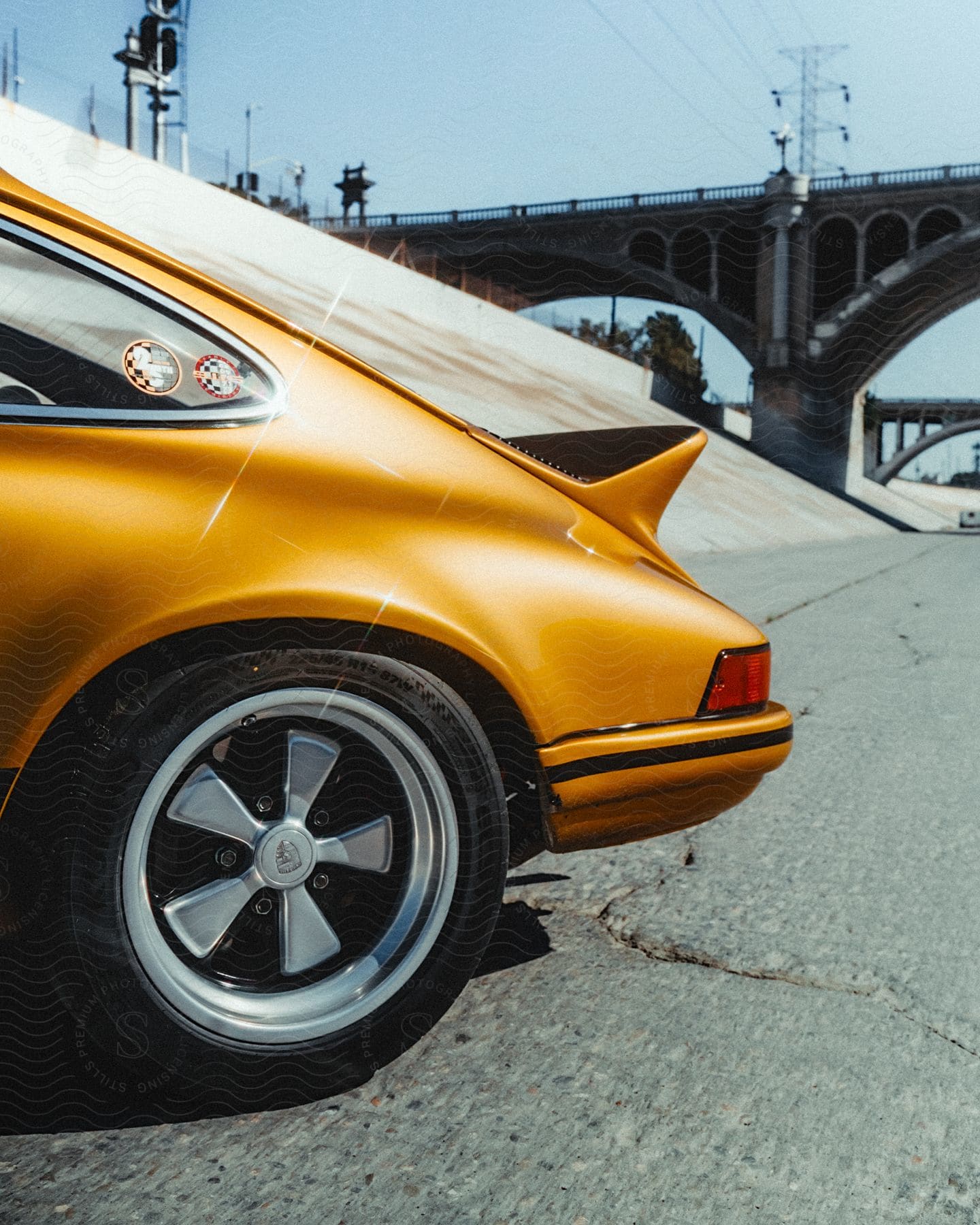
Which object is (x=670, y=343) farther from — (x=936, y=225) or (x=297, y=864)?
(x=297, y=864)

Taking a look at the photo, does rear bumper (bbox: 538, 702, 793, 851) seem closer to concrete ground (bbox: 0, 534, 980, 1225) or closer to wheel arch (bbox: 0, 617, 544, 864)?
wheel arch (bbox: 0, 617, 544, 864)

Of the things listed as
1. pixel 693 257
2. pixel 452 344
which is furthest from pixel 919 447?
pixel 452 344

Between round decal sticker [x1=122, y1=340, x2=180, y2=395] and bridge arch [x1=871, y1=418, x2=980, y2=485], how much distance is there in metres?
68.5

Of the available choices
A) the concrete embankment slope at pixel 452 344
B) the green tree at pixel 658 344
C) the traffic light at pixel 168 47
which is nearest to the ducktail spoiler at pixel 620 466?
the traffic light at pixel 168 47

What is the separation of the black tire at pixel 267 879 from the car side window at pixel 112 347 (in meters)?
0.45

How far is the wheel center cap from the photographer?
1.76 metres

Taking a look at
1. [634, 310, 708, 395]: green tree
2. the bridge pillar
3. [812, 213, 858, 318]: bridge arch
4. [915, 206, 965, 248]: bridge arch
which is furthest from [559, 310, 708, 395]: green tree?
[915, 206, 965, 248]: bridge arch

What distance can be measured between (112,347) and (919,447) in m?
74.3

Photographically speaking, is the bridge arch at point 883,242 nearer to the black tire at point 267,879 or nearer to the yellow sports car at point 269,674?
the yellow sports car at point 269,674

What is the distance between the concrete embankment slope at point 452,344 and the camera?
67.2 ft

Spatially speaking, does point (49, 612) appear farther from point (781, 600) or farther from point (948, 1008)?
point (781, 600)

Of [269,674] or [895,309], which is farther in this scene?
[895,309]

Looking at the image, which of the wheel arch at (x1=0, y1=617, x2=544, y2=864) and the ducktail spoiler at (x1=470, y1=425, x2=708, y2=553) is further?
the ducktail spoiler at (x1=470, y1=425, x2=708, y2=553)

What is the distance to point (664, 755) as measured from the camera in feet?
6.53
